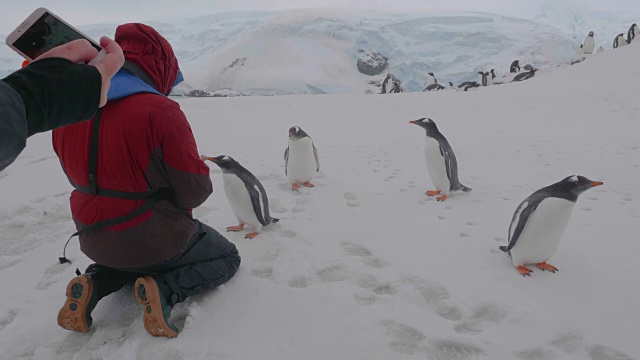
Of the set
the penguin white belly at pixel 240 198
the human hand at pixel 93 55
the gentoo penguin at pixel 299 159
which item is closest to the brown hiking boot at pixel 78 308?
the penguin white belly at pixel 240 198

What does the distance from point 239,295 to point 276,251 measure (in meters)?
0.50

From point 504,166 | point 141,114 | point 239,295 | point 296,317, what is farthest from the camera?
point 504,166

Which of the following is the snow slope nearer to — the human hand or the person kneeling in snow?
the person kneeling in snow

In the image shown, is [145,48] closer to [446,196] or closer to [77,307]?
[77,307]

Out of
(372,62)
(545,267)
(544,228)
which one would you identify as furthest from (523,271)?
(372,62)

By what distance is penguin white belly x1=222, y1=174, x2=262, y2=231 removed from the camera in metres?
2.44

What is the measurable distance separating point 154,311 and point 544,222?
194 centimetres

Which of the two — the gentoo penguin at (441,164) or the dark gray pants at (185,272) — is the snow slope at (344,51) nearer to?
the gentoo penguin at (441,164)

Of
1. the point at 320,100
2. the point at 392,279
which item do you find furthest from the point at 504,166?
the point at 320,100

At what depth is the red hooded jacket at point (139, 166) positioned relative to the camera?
4.51 ft

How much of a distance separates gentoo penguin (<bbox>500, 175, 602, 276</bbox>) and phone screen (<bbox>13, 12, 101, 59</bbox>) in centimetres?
209

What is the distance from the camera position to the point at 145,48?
1.50 m

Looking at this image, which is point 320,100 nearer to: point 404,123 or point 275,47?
point 404,123

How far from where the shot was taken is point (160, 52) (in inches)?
60.7
